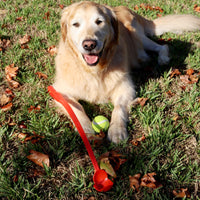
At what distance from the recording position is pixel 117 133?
2096mm

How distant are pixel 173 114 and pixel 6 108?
1.99m

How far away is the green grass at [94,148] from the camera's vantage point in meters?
1.66

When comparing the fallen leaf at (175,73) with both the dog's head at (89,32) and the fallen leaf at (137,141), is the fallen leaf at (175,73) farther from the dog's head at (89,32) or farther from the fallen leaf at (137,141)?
the fallen leaf at (137,141)

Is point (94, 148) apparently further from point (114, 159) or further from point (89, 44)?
point (89, 44)

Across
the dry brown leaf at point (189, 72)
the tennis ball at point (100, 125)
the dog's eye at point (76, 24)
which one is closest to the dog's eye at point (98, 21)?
the dog's eye at point (76, 24)

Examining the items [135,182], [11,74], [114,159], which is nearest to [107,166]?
[114,159]

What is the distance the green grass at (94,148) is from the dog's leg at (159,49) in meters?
0.12

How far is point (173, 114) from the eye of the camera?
241 cm

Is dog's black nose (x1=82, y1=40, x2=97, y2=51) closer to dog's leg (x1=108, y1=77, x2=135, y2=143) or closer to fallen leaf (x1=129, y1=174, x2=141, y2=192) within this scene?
dog's leg (x1=108, y1=77, x2=135, y2=143)

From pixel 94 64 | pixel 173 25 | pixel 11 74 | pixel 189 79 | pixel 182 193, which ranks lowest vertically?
pixel 182 193

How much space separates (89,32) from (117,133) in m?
1.15

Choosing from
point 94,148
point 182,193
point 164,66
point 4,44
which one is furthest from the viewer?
point 4,44

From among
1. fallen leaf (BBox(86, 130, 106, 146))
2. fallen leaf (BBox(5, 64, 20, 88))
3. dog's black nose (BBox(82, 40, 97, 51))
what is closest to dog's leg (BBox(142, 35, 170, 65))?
dog's black nose (BBox(82, 40, 97, 51))

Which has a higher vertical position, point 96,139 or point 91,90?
point 91,90
